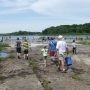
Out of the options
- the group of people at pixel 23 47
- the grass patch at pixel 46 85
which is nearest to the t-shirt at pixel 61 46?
A: the grass patch at pixel 46 85

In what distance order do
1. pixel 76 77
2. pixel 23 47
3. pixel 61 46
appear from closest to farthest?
pixel 76 77
pixel 61 46
pixel 23 47

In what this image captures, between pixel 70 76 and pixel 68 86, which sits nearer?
pixel 68 86

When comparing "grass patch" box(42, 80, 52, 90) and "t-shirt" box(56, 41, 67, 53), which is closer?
"grass patch" box(42, 80, 52, 90)

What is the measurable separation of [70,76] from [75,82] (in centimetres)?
190

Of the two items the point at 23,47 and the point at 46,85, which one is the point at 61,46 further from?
the point at 23,47

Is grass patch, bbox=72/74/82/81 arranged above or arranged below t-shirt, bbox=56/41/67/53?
below

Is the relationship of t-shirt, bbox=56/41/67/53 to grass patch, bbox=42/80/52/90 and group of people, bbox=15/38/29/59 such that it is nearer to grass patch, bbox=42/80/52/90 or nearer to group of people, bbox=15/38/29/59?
grass patch, bbox=42/80/52/90

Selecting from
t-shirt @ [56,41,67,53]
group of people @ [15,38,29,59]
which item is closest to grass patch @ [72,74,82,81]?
t-shirt @ [56,41,67,53]

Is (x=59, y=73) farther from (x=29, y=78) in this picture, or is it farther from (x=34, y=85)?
(x=34, y=85)

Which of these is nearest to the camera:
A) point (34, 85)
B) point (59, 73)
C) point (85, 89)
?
point (85, 89)

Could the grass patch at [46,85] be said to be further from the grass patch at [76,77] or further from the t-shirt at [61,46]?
the t-shirt at [61,46]

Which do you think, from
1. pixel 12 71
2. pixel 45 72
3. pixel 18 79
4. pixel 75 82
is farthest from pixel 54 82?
pixel 12 71

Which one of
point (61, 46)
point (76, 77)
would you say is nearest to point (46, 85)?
point (76, 77)

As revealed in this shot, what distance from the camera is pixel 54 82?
15.5 meters
